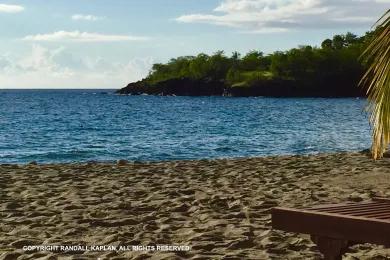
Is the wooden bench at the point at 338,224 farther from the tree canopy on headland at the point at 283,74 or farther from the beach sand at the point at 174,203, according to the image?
the tree canopy on headland at the point at 283,74

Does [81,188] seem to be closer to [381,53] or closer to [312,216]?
[381,53]

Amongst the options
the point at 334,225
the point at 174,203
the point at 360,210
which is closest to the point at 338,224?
the point at 334,225

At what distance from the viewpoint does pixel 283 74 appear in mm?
174375

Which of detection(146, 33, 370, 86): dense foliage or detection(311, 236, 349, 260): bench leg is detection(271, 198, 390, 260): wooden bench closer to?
detection(311, 236, 349, 260): bench leg

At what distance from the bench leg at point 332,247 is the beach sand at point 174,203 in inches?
76.8

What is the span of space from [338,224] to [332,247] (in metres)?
0.36

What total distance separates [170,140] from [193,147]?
5565 millimetres

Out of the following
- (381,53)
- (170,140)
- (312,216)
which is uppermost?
(381,53)

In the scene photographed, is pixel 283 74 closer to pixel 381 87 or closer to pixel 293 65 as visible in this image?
pixel 293 65

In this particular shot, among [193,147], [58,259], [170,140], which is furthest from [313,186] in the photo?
[170,140]

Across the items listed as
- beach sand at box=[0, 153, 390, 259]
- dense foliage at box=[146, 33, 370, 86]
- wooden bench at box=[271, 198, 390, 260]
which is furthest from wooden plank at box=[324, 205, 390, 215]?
dense foliage at box=[146, 33, 370, 86]

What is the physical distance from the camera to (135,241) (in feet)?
27.0

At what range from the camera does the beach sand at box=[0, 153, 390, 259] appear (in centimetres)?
781

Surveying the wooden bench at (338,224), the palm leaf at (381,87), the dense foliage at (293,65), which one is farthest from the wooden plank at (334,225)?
the dense foliage at (293,65)
